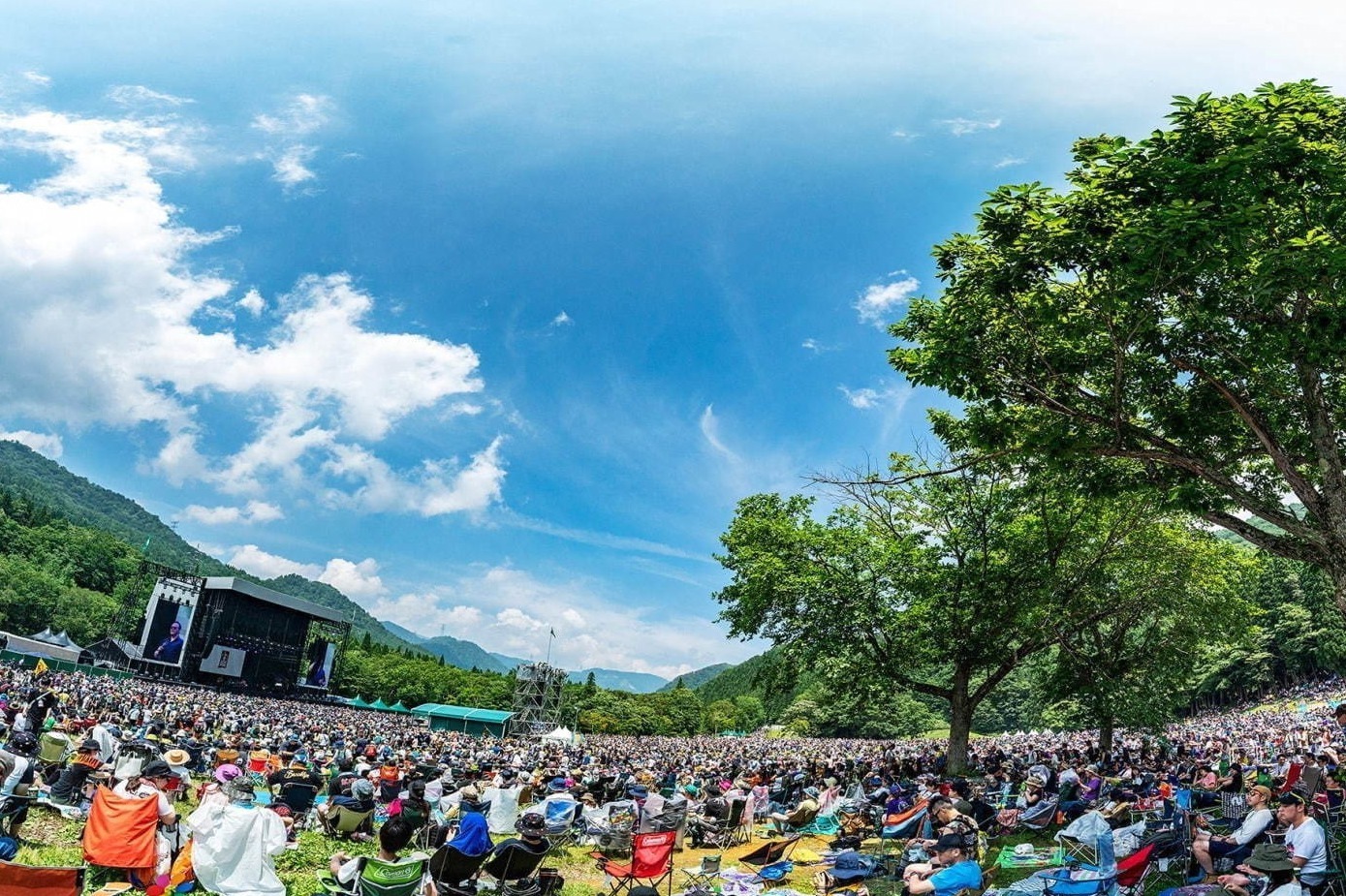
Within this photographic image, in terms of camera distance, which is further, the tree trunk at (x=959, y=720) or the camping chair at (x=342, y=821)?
the tree trunk at (x=959, y=720)

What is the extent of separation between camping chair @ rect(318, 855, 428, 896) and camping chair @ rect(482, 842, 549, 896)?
48.9 inches

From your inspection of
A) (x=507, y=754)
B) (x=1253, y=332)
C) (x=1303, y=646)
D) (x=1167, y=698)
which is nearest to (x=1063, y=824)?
(x=1253, y=332)

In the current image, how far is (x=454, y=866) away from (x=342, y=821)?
4.42 metres

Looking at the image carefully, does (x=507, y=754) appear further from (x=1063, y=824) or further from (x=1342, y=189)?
(x=1342, y=189)

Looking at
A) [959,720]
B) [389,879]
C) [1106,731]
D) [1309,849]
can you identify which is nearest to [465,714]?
[1106,731]

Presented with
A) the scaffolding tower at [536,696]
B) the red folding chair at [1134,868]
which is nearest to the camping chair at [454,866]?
the red folding chair at [1134,868]

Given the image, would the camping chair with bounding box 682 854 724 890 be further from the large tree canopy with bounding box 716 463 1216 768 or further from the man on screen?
the man on screen

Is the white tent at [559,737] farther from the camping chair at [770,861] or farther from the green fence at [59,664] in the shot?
the camping chair at [770,861]

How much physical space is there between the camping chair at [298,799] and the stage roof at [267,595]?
62.5 meters

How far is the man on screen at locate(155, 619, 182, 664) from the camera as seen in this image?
2579 inches

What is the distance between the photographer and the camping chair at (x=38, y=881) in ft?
17.8

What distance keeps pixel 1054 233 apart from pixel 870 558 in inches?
561

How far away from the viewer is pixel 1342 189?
7578 mm

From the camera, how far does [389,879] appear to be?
6.58m
